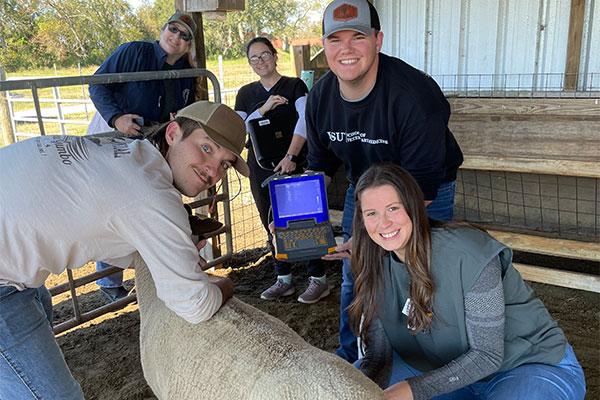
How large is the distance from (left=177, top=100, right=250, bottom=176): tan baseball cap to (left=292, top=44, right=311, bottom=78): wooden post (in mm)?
A: 3514

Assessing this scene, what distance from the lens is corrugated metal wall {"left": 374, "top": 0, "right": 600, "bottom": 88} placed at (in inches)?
177

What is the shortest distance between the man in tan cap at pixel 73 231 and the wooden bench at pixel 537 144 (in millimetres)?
2772

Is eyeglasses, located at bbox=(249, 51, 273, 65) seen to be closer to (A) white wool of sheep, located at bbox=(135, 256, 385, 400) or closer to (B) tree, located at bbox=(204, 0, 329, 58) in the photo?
(A) white wool of sheep, located at bbox=(135, 256, 385, 400)

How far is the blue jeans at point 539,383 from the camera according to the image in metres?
1.63

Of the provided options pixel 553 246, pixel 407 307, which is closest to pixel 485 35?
pixel 553 246

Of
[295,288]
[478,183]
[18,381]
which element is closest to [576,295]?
[478,183]

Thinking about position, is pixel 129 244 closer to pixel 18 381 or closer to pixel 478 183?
pixel 18 381

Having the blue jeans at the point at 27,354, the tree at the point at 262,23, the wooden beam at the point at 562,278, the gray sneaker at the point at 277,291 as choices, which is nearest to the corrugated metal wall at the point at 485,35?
the wooden beam at the point at 562,278

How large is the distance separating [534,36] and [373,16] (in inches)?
125

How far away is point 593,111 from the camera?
11.9 ft

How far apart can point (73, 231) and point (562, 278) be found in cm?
349

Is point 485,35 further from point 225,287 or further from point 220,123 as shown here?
point 225,287

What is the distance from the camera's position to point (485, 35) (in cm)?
492

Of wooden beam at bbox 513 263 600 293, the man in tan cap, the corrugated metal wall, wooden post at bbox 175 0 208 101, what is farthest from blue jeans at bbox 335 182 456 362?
the corrugated metal wall
